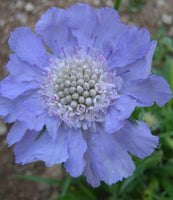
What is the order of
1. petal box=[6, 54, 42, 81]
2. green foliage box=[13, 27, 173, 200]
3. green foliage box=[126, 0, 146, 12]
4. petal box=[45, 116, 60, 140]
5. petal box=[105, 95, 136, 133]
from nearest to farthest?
petal box=[105, 95, 136, 133] → petal box=[45, 116, 60, 140] → petal box=[6, 54, 42, 81] → green foliage box=[13, 27, 173, 200] → green foliage box=[126, 0, 146, 12]

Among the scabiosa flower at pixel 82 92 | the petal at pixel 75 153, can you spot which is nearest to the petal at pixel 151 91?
the scabiosa flower at pixel 82 92

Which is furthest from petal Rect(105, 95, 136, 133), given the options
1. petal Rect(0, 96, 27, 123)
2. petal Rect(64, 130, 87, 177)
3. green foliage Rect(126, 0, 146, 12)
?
green foliage Rect(126, 0, 146, 12)

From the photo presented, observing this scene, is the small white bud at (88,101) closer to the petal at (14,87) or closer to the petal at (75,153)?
the petal at (75,153)

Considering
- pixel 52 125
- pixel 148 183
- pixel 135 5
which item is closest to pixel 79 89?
pixel 52 125

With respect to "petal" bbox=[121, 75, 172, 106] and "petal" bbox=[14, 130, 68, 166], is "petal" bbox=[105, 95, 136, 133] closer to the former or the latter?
"petal" bbox=[121, 75, 172, 106]

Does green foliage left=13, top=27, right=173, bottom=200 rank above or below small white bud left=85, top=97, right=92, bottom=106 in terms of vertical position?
below

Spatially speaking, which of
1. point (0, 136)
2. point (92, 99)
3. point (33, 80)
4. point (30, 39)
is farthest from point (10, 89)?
point (0, 136)
